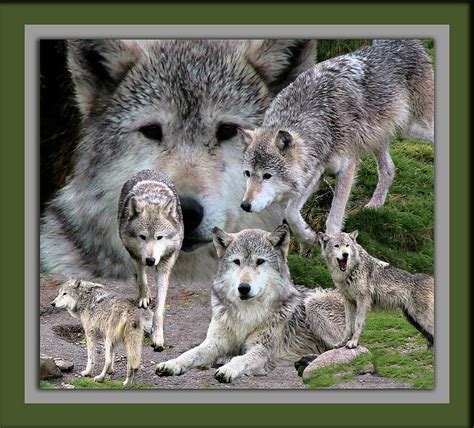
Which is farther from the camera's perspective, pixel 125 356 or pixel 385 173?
pixel 385 173

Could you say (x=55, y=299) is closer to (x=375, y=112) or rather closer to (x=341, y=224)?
(x=341, y=224)

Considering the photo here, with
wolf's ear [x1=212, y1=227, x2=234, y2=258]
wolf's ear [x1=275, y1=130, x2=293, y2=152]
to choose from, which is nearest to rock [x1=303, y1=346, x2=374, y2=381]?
wolf's ear [x1=212, y1=227, x2=234, y2=258]

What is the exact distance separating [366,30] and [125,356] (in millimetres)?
2555

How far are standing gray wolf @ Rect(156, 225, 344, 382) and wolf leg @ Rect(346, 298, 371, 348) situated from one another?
0.44 feet

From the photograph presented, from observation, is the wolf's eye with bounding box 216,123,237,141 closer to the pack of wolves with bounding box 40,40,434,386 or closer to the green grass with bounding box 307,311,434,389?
the pack of wolves with bounding box 40,40,434,386

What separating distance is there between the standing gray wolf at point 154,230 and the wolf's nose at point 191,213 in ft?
0.12

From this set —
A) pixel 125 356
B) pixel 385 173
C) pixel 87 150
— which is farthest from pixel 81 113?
pixel 385 173

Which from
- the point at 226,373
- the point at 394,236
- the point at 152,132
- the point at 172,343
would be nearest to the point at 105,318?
the point at 172,343

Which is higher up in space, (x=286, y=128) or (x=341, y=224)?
(x=286, y=128)

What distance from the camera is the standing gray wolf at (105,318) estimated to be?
580cm

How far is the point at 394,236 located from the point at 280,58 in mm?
1372

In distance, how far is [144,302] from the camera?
6141 mm

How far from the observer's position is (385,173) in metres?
6.47

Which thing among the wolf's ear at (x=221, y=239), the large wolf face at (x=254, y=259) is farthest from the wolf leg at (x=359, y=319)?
the wolf's ear at (x=221, y=239)
